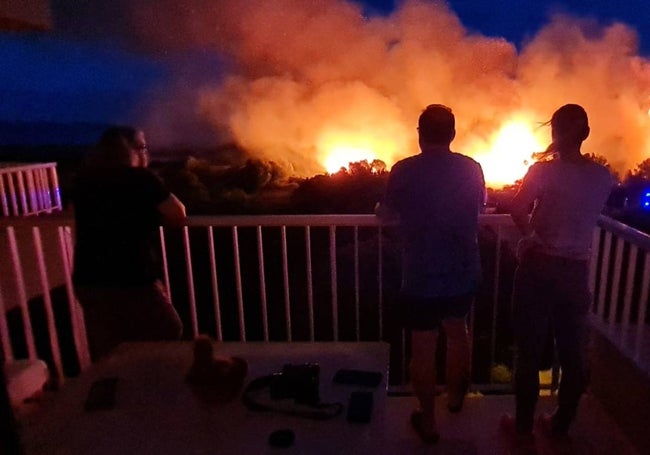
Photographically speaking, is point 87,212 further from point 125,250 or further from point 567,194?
point 567,194

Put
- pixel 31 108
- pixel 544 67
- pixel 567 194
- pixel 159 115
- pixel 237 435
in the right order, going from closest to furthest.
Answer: pixel 237 435 → pixel 567 194 → pixel 544 67 → pixel 159 115 → pixel 31 108

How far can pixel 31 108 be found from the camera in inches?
1022

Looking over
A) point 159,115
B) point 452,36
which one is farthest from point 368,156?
point 159,115

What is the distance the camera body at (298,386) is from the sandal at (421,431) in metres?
0.92

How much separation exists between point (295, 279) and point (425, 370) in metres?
8.41

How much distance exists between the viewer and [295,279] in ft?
35.4

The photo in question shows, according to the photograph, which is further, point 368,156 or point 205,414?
point 368,156

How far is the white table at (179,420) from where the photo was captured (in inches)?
61.9

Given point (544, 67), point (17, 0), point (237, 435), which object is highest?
point (544, 67)

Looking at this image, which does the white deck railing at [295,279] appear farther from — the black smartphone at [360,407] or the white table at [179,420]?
the black smartphone at [360,407]

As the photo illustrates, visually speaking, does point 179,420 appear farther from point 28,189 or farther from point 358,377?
point 28,189

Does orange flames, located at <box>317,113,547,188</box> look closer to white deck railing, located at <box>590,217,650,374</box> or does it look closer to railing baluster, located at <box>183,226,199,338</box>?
white deck railing, located at <box>590,217,650,374</box>

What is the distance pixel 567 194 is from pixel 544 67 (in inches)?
721

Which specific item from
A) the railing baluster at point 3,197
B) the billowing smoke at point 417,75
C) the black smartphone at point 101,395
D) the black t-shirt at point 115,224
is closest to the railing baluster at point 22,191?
the railing baluster at point 3,197
